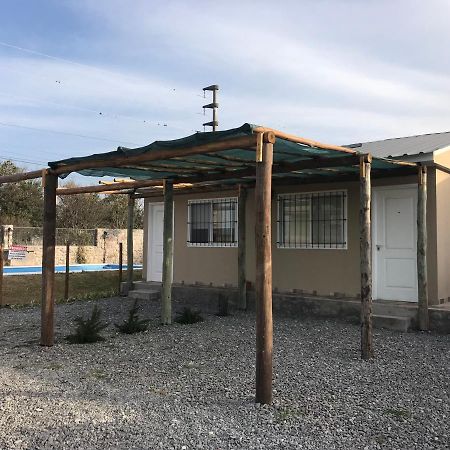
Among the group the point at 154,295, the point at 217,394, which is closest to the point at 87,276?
the point at 154,295

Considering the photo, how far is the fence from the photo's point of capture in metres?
23.3

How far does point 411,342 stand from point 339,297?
223 centimetres

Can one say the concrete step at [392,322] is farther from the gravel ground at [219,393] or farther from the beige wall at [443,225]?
the beige wall at [443,225]

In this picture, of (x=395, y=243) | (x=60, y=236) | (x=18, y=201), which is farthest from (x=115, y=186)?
(x=18, y=201)

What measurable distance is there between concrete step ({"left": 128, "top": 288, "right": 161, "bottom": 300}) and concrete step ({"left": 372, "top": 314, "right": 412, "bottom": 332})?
16.7 ft

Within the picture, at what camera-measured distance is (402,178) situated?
28.1 ft

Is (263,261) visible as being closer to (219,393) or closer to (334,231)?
(219,393)

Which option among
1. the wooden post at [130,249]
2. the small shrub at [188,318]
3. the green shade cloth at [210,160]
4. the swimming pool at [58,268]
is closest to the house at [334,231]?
the green shade cloth at [210,160]

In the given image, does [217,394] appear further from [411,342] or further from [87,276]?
[87,276]

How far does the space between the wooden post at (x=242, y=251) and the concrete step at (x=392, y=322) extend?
2711mm

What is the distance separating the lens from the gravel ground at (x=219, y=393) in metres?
3.84

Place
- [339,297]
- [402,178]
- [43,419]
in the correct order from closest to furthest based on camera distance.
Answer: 1. [43,419]
2. [402,178]
3. [339,297]

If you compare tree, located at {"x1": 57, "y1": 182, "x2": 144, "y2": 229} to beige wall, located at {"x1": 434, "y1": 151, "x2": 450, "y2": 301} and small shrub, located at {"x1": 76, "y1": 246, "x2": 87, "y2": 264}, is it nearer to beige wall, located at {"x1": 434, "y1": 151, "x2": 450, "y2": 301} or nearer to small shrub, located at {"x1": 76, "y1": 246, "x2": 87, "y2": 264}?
small shrub, located at {"x1": 76, "y1": 246, "x2": 87, "y2": 264}

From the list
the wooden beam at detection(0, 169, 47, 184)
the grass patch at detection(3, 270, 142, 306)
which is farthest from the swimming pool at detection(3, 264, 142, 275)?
the wooden beam at detection(0, 169, 47, 184)
